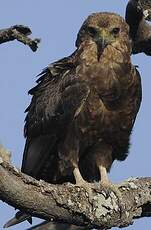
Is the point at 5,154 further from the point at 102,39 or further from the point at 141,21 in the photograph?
the point at 102,39

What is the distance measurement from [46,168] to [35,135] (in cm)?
37

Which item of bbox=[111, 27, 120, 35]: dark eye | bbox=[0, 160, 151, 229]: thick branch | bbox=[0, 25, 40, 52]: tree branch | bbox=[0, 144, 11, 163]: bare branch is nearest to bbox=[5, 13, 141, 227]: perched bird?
bbox=[111, 27, 120, 35]: dark eye

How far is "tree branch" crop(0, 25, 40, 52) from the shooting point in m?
5.06

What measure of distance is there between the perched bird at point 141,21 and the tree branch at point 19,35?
1295 millimetres

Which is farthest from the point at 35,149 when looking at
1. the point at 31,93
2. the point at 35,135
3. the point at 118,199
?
the point at 118,199

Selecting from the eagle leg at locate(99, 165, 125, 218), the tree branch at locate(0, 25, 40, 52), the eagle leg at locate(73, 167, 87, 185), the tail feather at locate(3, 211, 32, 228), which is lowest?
the tail feather at locate(3, 211, 32, 228)

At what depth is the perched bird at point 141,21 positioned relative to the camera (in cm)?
621

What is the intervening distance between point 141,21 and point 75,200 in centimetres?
183

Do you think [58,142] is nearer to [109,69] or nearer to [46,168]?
[46,168]

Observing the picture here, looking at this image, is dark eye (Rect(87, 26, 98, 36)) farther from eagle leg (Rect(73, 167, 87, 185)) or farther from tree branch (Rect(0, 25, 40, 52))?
tree branch (Rect(0, 25, 40, 52))

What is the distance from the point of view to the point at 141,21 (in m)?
6.36

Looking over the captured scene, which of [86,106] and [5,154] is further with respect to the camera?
[86,106]

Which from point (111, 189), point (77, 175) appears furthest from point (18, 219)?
point (111, 189)

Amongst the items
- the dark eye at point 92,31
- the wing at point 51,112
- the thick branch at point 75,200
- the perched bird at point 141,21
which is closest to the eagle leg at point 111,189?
the thick branch at point 75,200
